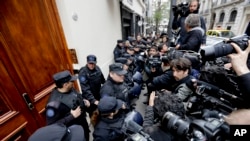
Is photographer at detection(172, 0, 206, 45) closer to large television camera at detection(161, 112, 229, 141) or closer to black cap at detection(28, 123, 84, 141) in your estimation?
large television camera at detection(161, 112, 229, 141)

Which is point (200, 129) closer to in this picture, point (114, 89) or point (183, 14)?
point (114, 89)

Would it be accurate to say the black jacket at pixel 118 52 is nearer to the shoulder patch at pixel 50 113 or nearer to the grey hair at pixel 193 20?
the grey hair at pixel 193 20

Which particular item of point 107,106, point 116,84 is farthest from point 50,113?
point 116,84

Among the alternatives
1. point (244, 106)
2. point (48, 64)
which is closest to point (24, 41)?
point (48, 64)

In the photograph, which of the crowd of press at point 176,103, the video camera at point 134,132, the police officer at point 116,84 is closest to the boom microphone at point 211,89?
the crowd of press at point 176,103

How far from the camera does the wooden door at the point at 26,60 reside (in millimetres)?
1396

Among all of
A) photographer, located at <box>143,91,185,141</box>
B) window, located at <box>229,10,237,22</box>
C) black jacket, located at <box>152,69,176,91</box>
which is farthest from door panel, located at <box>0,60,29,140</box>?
window, located at <box>229,10,237,22</box>

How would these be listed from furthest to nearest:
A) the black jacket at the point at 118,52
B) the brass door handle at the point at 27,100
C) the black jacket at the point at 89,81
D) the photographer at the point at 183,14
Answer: the black jacket at the point at 118,52, the photographer at the point at 183,14, the black jacket at the point at 89,81, the brass door handle at the point at 27,100

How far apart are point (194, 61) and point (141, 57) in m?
2.58

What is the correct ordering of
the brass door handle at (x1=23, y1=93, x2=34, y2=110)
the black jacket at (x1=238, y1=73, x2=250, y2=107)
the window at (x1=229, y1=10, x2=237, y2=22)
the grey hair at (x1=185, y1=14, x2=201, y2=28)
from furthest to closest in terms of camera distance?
the window at (x1=229, y1=10, x2=237, y2=22) → the grey hair at (x1=185, y1=14, x2=201, y2=28) → the brass door handle at (x1=23, y1=93, x2=34, y2=110) → the black jacket at (x1=238, y1=73, x2=250, y2=107)

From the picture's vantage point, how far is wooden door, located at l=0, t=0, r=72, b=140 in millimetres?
1396

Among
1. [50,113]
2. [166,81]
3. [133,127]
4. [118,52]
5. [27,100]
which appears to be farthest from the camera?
[118,52]

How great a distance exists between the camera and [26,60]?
1.63 m

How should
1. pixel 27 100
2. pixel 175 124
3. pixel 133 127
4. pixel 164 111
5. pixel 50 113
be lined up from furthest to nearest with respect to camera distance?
pixel 27 100 → pixel 50 113 → pixel 133 127 → pixel 164 111 → pixel 175 124
